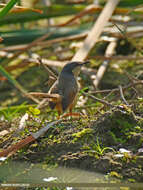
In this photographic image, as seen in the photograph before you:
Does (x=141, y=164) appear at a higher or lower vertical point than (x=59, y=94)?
lower

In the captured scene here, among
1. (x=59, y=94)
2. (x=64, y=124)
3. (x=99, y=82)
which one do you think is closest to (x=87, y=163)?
(x=64, y=124)

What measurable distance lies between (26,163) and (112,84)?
10.1ft

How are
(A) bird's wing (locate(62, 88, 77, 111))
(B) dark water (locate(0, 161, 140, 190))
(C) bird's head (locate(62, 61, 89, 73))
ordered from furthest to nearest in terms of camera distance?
(C) bird's head (locate(62, 61, 89, 73)) → (A) bird's wing (locate(62, 88, 77, 111)) → (B) dark water (locate(0, 161, 140, 190))

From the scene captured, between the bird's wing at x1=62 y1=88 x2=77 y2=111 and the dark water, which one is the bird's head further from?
the dark water

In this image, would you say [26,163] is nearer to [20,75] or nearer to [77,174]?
[77,174]

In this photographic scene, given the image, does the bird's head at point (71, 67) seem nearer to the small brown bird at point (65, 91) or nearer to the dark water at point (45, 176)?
the small brown bird at point (65, 91)

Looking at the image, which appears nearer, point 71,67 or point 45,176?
point 45,176

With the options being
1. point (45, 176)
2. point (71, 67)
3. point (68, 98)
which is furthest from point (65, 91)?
point (45, 176)

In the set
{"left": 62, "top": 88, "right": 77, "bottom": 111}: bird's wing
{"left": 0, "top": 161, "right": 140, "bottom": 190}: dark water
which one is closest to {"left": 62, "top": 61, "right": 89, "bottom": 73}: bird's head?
{"left": 62, "top": 88, "right": 77, "bottom": 111}: bird's wing

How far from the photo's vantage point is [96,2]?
6965 mm

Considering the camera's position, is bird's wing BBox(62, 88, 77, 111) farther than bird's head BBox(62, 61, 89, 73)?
No

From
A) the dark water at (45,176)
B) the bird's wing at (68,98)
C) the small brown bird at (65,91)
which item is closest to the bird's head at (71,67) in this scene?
the small brown bird at (65,91)

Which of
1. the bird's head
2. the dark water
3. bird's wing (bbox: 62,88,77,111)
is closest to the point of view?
the dark water

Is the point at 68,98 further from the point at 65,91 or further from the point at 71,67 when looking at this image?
the point at 71,67
